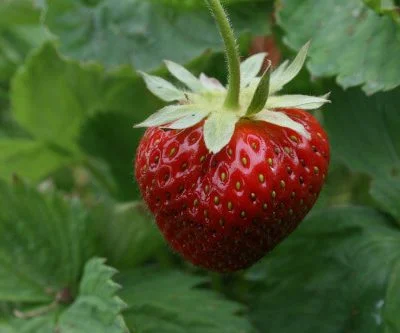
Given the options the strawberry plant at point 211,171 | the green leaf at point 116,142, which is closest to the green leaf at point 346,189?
the strawberry plant at point 211,171

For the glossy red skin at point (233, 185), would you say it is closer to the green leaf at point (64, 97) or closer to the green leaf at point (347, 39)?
the green leaf at point (347, 39)

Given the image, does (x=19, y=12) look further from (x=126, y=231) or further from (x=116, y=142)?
(x=126, y=231)

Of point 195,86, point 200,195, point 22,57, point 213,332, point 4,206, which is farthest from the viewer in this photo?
point 22,57

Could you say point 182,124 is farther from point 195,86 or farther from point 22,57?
point 22,57

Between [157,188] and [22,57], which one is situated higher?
[22,57]

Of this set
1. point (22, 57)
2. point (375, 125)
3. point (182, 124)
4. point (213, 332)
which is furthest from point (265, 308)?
point (22, 57)

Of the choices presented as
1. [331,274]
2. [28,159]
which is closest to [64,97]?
[28,159]

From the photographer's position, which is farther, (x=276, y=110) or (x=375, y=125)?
(x=375, y=125)

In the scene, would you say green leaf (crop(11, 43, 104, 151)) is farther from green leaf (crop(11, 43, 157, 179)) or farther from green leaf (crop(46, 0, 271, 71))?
green leaf (crop(46, 0, 271, 71))
